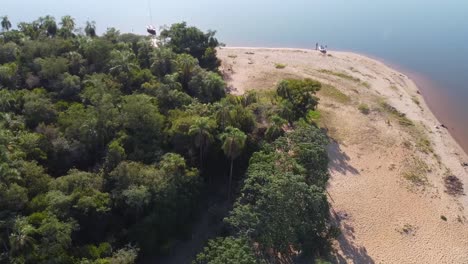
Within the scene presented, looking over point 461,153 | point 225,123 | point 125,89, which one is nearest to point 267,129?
point 225,123

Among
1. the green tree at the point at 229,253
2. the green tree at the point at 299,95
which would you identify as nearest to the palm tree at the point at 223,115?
the green tree at the point at 299,95

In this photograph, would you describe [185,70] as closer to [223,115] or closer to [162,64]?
[162,64]

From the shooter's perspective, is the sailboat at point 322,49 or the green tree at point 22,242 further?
the sailboat at point 322,49

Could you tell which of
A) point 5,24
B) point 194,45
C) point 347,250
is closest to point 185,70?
point 194,45

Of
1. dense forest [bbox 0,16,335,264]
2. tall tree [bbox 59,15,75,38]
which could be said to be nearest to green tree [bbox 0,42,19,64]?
dense forest [bbox 0,16,335,264]

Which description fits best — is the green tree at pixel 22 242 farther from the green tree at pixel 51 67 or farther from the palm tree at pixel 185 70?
the palm tree at pixel 185 70

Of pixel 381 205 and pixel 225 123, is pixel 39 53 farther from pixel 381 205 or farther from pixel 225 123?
pixel 381 205
